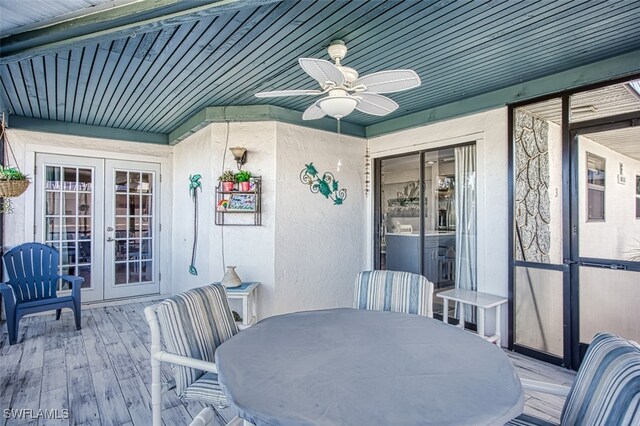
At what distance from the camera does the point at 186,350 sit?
5.91 feet

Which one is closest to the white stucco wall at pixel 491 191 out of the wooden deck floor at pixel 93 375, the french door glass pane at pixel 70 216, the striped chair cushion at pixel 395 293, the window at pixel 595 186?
the window at pixel 595 186

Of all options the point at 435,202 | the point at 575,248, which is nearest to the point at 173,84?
the point at 435,202

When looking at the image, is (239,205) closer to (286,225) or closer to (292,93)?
(286,225)

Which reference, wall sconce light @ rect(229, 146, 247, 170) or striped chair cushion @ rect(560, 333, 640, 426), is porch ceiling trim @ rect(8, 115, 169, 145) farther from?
striped chair cushion @ rect(560, 333, 640, 426)

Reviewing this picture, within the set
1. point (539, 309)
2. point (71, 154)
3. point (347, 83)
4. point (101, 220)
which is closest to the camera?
point (347, 83)

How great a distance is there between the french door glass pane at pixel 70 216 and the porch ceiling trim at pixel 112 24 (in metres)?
3.01

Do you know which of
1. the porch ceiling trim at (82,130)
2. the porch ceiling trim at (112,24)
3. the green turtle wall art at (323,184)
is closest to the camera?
the porch ceiling trim at (112,24)

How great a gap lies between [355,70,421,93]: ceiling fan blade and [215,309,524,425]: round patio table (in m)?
1.37

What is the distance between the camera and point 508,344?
3.43 meters

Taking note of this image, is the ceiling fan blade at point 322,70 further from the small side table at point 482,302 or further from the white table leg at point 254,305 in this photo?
the white table leg at point 254,305

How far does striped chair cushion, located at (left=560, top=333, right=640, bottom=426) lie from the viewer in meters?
1.00

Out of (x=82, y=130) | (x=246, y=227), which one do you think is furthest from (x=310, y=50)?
(x=82, y=130)

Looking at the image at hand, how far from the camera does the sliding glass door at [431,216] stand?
13.0 ft

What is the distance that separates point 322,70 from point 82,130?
4.45m
